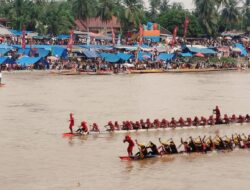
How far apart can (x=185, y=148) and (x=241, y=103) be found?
1945 centimetres

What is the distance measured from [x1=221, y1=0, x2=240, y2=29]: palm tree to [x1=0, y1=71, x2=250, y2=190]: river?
156 feet

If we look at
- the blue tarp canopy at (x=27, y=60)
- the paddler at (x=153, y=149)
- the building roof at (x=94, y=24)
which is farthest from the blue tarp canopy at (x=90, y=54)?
the paddler at (x=153, y=149)

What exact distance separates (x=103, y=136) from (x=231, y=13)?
7889 cm

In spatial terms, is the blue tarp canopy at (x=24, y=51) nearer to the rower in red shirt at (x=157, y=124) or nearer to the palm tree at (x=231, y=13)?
the rower in red shirt at (x=157, y=124)

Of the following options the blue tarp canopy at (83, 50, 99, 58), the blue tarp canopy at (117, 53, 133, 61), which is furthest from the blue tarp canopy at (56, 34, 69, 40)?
the blue tarp canopy at (117, 53, 133, 61)

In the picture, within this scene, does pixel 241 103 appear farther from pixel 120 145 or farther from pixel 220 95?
pixel 120 145

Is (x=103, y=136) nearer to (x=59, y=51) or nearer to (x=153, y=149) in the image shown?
(x=153, y=149)

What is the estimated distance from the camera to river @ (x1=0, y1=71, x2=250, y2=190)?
22250 millimetres

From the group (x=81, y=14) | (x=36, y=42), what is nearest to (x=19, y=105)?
(x=36, y=42)

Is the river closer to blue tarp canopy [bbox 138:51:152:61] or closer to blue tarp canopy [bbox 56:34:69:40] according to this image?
blue tarp canopy [bbox 138:51:152:61]

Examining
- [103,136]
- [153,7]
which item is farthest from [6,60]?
[153,7]

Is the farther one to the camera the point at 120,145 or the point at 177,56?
the point at 177,56

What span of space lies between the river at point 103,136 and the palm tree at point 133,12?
35230mm

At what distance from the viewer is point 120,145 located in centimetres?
2809
